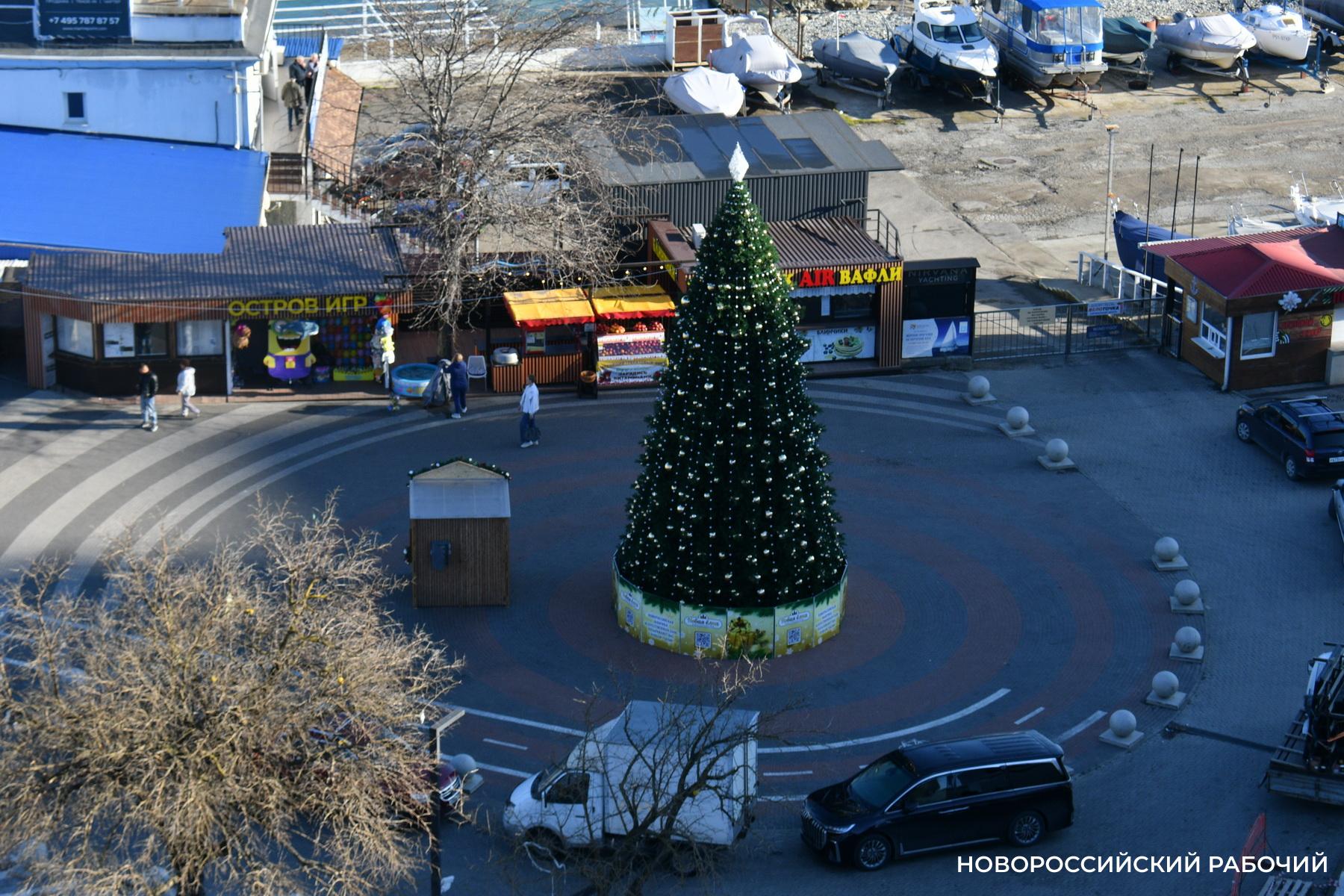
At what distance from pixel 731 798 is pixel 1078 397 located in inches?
876

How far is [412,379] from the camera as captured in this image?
147 ft

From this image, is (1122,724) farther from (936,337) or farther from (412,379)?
(412,379)

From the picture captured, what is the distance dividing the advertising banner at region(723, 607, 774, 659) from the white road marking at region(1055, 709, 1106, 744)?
16.9ft

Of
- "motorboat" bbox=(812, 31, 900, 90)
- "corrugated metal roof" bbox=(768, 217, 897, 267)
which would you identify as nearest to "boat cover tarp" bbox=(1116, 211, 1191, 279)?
"corrugated metal roof" bbox=(768, 217, 897, 267)

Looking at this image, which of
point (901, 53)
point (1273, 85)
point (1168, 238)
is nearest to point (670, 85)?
point (901, 53)

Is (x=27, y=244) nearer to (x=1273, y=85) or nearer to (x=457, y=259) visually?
(x=457, y=259)

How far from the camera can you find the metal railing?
1903 inches

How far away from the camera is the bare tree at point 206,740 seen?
2327 cm

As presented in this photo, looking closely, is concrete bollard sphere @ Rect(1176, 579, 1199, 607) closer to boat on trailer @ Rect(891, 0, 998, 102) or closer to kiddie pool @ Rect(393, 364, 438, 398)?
kiddie pool @ Rect(393, 364, 438, 398)

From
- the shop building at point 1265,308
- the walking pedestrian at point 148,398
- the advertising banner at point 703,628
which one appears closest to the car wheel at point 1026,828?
the advertising banner at point 703,628

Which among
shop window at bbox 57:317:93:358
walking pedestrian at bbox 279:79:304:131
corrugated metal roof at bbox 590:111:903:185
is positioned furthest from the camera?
walking pedestrian at bbox 279:79:304:131

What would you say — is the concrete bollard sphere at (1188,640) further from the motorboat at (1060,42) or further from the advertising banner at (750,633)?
the motorboat at (1060,42)

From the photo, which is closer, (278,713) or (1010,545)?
(278,713)

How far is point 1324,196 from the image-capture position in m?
57.7
